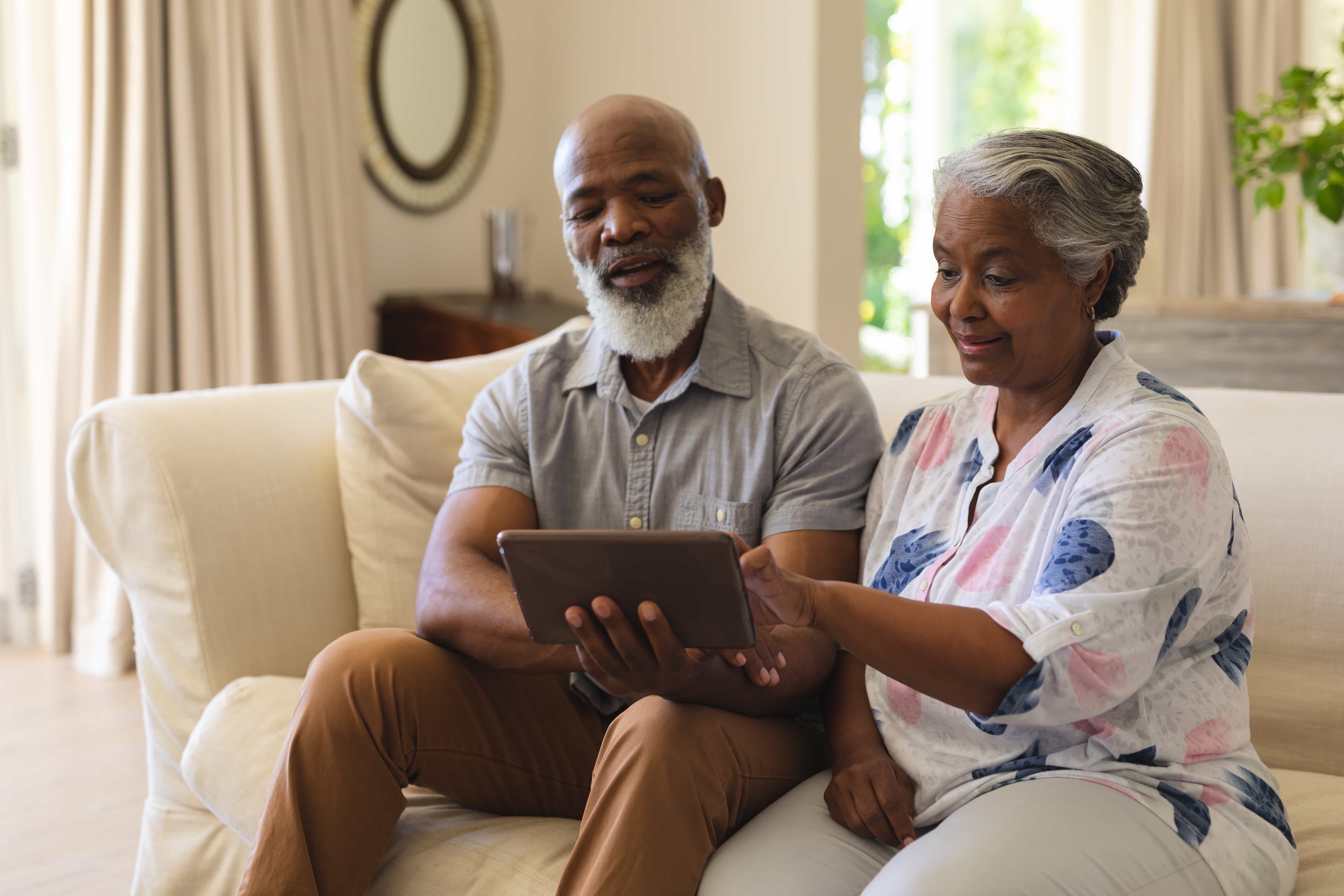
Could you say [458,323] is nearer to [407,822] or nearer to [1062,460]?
[407,822]

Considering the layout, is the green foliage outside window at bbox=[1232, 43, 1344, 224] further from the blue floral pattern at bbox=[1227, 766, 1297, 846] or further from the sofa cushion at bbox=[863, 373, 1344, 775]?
the blue floral pattern at bbox=[1227, 766, 1297, 846]

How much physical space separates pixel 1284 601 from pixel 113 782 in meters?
2.22

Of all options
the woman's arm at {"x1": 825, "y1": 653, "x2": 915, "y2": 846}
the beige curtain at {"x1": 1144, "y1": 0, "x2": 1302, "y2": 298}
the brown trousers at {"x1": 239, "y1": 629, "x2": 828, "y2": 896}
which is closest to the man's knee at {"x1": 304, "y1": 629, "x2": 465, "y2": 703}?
the brown trousers at {"x1": 239, "y1": 629, "x2": 828, "y2": 896}

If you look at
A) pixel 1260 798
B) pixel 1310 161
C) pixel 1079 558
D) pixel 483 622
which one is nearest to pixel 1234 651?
pixel 1260 798

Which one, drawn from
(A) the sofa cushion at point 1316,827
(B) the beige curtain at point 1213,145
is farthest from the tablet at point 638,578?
(B) the beige curtain at point 1213,145

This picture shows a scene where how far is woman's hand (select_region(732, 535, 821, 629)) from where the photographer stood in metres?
1.02

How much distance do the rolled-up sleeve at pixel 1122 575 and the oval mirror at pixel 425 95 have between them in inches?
115

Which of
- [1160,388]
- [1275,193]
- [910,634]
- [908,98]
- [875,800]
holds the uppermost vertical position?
[908,98]

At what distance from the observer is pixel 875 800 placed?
46.9 inches

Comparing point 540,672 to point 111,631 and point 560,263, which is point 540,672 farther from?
point 560,263

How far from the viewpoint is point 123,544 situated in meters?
1.67

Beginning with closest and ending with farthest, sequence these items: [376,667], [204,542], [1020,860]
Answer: [1020,860]
[376,667]
[204,542]

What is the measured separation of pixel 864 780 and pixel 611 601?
1.14ft

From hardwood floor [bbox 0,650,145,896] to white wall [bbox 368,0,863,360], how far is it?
1472mm
